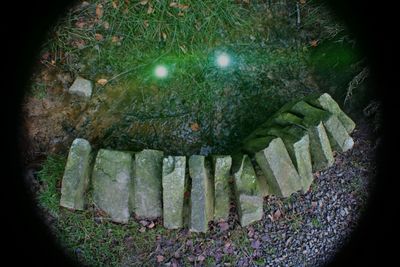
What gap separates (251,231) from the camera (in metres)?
4.38

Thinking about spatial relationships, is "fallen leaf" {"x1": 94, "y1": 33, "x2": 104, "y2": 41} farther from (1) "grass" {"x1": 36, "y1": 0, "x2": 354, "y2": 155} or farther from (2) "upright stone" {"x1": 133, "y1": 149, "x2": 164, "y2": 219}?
(2) "upright stone" {"x1": 133, "y1": 149, "x2": 164, "y2": 219}

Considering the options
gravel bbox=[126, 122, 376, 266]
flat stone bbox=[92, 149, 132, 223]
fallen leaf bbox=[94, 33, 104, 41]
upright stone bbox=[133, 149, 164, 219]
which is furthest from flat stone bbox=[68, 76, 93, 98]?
gravel bbox=[126, 122, 376, 266]

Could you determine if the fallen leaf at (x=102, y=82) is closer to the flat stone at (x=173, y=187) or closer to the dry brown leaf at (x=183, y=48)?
the dry brown leaf at (x=183, y=48)

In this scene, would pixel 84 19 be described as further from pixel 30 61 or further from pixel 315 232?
pixel 315 232

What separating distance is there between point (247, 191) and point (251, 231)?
29.4 inches

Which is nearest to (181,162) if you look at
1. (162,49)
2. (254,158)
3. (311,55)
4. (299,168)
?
(254,158)

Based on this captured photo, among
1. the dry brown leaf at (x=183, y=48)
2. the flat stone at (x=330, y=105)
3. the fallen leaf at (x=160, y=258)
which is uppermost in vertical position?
the dry brown leaf at (x=183, y=48)

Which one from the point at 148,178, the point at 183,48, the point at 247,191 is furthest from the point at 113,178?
the point at 183,48

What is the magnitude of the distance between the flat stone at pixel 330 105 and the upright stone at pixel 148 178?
154cm

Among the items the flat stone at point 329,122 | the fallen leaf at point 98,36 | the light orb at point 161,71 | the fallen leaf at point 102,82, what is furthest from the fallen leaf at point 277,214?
the fallen leaf at point 98,36

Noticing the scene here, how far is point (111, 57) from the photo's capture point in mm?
4410

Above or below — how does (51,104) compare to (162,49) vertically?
below

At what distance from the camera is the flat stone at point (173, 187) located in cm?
367

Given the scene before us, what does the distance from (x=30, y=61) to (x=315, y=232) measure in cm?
336
